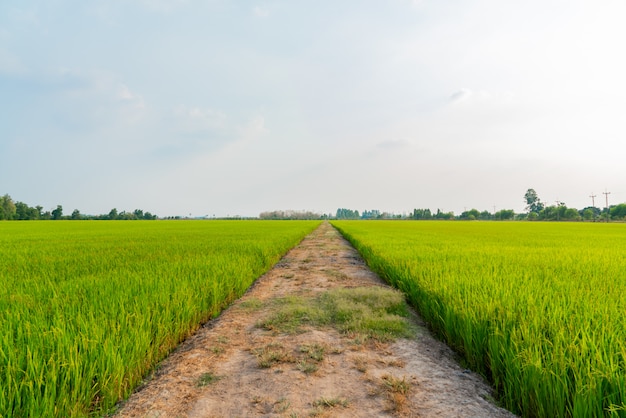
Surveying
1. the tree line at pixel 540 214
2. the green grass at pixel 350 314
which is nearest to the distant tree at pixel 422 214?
the tree line at pixel 540 214

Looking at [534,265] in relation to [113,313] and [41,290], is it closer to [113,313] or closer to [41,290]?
[113,313]

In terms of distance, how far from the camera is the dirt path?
2.35 meters

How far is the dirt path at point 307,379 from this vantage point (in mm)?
2354

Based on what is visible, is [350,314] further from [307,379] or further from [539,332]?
[539,332]

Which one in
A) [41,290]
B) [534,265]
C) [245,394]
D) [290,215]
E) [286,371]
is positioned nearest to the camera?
[245,394]

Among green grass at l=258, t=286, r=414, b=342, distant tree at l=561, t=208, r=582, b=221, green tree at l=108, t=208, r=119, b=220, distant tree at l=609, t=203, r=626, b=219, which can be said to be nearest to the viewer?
green grass at l=258, t=286, r=414, b=342

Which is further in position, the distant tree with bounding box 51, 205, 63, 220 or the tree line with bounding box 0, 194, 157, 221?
the distant tree with bounding box 51, 205, 63, 220

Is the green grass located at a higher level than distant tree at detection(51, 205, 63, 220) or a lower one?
lower

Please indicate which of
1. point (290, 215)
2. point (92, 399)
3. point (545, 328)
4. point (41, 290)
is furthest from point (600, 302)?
point (290, 215)

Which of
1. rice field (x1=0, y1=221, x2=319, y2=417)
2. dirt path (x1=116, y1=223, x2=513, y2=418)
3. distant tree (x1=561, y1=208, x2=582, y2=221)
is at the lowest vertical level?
dirt path (x1=116, y1=223, x2=513, y2=418)

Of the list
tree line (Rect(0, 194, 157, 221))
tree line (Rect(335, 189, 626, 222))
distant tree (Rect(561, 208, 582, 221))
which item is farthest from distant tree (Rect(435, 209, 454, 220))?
tree line (Rect(0, 194, 157, 221))

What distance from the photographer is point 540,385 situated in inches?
82.0

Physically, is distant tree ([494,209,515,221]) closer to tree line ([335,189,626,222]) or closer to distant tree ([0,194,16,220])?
tree line ([335,189,626,222])

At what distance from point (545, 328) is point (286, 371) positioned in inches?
96.0
